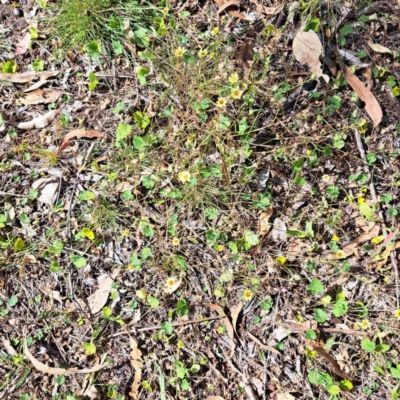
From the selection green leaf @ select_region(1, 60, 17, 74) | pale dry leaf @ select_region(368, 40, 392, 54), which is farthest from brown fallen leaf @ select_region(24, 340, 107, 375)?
pale dry leaf @ select_region(368, 40, 392, 54)

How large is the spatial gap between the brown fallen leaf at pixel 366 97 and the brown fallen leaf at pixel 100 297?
165 cm

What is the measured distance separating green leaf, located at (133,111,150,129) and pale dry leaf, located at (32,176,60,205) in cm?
55

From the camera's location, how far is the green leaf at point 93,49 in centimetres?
242

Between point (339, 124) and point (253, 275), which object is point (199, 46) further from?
point (253, 275)

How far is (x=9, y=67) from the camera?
2584 millimetres

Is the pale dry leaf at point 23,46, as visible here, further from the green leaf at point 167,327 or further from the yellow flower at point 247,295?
the yellow flower at point 247,295

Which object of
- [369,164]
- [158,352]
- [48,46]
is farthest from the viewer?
[48,46]

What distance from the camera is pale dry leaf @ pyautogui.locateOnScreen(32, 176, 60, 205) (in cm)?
247

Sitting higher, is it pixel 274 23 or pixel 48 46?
pixel 274 23

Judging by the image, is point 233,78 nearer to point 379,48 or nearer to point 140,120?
point 140,120

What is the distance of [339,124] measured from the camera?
249cm

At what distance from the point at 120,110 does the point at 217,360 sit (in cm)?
147

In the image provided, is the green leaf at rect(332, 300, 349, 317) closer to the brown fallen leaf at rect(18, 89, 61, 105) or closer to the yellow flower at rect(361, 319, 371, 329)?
the yellow flower at rect(361, 319, 371, 329)

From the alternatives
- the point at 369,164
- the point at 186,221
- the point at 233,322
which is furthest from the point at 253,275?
the point at 369,164
